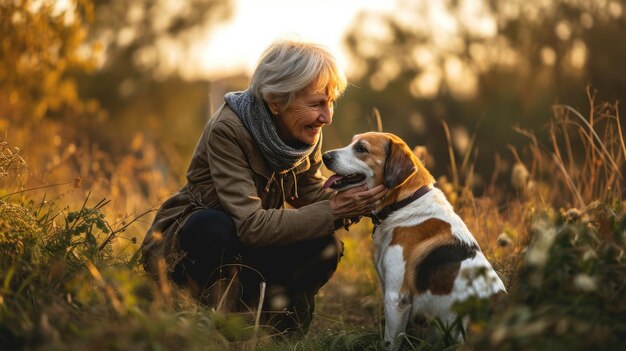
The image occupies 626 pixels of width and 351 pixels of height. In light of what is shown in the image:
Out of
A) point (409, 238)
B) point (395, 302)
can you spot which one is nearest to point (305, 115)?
point (409, 238)

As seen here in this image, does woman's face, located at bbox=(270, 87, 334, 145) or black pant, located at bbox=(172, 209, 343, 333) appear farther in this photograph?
woman's face, located at bbox=(270, 87, 334, 145)

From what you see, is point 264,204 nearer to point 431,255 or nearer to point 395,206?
point 395,206

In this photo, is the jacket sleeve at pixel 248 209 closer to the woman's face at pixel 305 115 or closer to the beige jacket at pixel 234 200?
the beige jacket at pixel 234 200

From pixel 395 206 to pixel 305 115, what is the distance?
0.75m

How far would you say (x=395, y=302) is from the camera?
388 centimetres

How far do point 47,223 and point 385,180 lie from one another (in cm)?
189

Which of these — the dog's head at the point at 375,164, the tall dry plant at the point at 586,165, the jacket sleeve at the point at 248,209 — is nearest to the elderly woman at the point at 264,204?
the jacket sleeve at the point at 248,209

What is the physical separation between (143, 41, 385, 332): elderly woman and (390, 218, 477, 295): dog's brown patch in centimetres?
31

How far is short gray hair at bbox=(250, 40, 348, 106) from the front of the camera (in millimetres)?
4160

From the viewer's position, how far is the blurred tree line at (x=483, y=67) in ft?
69.0

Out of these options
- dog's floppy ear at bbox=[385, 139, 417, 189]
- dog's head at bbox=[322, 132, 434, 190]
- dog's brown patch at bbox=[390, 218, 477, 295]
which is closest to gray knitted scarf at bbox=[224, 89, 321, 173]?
dog's head at bbox=[322, 132, 434, 190]

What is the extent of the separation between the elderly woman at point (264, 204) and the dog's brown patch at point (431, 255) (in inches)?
12.4

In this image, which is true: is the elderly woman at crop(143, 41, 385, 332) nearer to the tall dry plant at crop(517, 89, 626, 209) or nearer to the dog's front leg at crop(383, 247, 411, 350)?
the dog's front leg at crop(383, 247, 411, 350)

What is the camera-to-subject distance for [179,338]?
2.62 m
